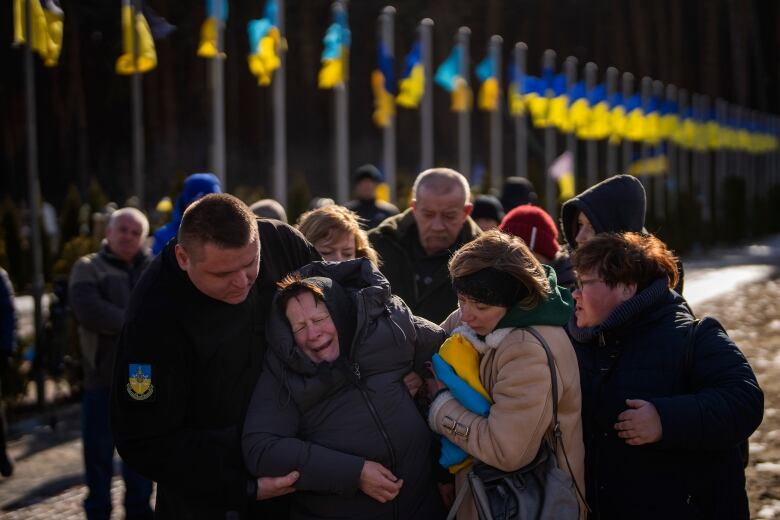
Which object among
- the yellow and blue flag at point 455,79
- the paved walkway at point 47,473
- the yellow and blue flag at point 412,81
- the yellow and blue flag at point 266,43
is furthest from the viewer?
the yellow and blue flag at point 455,79

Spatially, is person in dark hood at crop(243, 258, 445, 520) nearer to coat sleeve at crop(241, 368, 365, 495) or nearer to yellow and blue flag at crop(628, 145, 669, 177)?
coat sleeve at crop(241, 368, 365, 495)

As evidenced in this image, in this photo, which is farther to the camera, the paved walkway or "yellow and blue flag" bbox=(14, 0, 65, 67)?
"yellow and blue flag" bbox=(14, 0, 65, 67)

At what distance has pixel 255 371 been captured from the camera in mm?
3359

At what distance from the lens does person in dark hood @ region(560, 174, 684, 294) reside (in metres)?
4.50

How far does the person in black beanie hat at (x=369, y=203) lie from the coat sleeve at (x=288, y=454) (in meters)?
5.39

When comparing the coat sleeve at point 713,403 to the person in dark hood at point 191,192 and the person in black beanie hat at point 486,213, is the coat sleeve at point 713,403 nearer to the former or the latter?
the person in dark hood at point 191,192

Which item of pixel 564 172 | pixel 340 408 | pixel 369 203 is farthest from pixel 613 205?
pixel 564 172

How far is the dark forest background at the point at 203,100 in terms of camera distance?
32.1 metres

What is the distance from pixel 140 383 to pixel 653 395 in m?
1.65

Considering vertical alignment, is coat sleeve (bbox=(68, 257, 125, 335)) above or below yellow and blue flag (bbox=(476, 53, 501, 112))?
below

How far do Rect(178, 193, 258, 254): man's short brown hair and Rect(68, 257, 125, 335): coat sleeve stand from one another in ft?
10.5

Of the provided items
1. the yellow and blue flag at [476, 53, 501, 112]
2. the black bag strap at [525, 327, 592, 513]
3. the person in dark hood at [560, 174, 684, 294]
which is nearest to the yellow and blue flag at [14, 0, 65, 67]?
the person in dark hood at [560, 174, 684, 294]

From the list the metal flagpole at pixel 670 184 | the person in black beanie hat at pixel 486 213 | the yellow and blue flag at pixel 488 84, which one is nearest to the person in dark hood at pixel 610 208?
the person in black beanie hat at pixel 486 213

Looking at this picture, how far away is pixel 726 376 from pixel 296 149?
33918 millimetres
